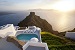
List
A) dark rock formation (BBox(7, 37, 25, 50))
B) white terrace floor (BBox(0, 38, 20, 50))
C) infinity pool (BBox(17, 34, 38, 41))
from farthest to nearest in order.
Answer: infinity pool (BBox(17, 34, 38, 41))
white terrace floor (BBox(0, 38, 20, 50))
dark rock formation (BBox(7, 37, 25, 50))

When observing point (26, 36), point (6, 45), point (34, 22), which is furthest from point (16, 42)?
point (34, 22)

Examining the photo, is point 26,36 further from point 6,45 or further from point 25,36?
point 6,45

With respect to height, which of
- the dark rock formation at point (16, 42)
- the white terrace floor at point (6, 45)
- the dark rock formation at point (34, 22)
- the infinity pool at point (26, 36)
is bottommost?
the dark rock formation at point (34, 22)

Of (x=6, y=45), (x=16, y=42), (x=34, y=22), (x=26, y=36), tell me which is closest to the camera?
(x=16, y=42)

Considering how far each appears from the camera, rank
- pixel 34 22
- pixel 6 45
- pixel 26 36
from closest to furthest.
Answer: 1. pixel 6 45
2. pixel 26 36
3. pixel 34 22


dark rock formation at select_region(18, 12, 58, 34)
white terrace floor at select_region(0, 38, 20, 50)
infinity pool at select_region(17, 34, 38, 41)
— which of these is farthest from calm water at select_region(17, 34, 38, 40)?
dark rock formation at select_region(18, 12, 58, 34)

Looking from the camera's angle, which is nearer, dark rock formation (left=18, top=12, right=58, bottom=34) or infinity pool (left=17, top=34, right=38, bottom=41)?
infinity pool (left=17, top=34, right=38, bottom=41)

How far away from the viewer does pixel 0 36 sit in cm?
1420

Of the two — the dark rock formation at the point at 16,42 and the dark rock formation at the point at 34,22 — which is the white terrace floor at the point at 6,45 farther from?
the dark rock formation at the point at 34,22

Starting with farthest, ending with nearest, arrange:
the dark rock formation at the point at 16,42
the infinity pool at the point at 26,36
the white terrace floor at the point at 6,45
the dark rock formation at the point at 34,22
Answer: the dark rock formation at the point at 34,22
the infinity pool at the point at 26,36
the white terrace floor at the point at 6,45
the dark rock formation at the point at 16,42

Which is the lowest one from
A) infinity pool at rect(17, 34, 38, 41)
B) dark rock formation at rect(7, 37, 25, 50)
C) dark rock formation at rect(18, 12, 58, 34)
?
dark rock formation at rect(18, 12, 58, 34)

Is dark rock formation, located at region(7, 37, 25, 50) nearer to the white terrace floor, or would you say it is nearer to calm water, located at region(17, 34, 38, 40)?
the white terrace floor


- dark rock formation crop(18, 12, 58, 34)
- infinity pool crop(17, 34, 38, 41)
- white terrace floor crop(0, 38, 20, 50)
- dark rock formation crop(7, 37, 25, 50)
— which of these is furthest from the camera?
dark rock formation crop(18, 12, 58, 34)

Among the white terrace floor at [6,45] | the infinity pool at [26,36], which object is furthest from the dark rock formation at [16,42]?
the infinity pool at [26,36]
